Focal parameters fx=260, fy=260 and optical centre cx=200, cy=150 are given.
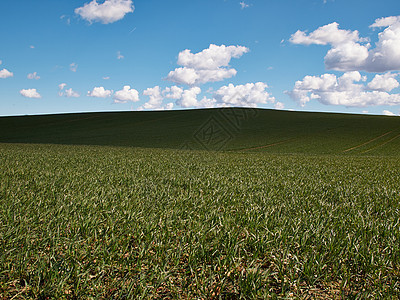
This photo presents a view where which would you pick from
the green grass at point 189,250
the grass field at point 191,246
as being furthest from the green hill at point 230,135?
the green grass at point 189,250

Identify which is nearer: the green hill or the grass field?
the grass field

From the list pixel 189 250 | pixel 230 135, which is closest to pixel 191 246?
pixel 189 250

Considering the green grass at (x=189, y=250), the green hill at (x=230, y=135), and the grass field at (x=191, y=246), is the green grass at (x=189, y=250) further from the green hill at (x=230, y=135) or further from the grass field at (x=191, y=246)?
the green hill at (x=230, y=135)

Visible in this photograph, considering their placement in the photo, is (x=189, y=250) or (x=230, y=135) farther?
(x=230, y=135)

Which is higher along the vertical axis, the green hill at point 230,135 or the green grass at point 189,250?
the green hill at point 230,135

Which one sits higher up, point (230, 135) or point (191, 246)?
point (230, 135)

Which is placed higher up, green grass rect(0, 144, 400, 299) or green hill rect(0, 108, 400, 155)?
green hill rect(0, 108, 400, 155)

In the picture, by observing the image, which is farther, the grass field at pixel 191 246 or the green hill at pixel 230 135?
the green hill at pixel 230 135

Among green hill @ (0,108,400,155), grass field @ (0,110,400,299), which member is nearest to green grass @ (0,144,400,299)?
grass field @ (0,110,400,299)

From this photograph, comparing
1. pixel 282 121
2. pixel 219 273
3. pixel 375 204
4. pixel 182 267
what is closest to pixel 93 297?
pixel 182 267

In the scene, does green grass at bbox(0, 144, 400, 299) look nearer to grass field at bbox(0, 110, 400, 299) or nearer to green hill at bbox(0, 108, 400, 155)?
grass field at bbox(0, 110, 400, 299)

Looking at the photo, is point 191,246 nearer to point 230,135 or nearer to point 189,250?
point 189,250

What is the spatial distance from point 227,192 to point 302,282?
445 centimetres

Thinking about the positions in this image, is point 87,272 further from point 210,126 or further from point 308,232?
point 210,126
